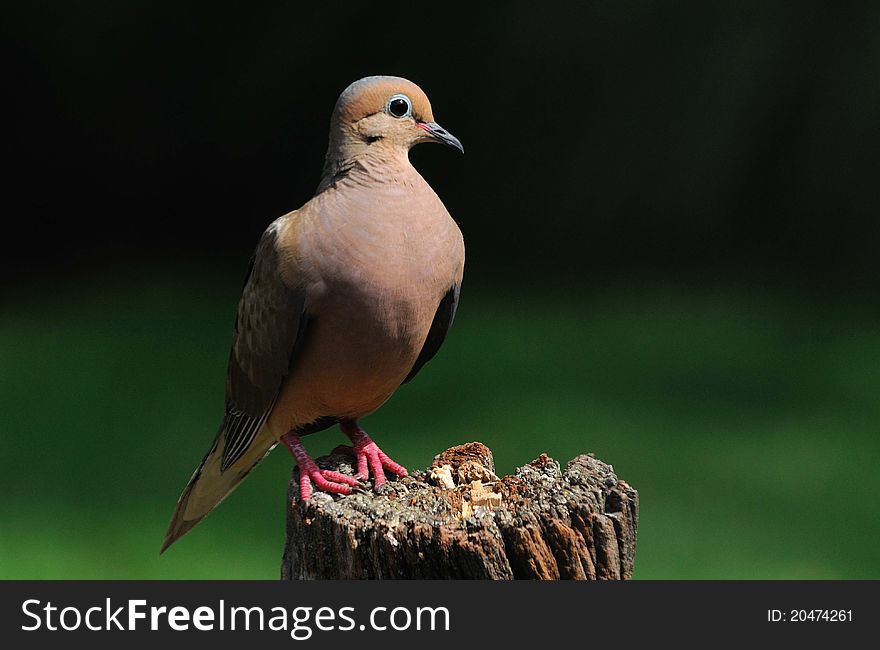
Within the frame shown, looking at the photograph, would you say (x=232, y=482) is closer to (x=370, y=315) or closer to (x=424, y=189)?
(x=370, y=315)

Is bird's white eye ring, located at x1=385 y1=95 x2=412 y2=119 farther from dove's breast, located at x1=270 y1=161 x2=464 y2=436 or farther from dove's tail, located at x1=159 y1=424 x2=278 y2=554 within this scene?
dove's tail, located at x1=159 y1=424 x2=278 y2=554

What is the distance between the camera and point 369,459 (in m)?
3.39

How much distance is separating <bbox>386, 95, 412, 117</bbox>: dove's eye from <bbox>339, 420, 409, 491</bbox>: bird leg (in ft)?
2.98

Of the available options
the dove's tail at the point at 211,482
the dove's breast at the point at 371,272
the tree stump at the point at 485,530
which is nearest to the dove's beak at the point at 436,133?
the dove's breast at the point at 371,272

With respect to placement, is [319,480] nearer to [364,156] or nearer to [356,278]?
[356,278]

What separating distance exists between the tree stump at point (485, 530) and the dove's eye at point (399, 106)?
36.8 inches

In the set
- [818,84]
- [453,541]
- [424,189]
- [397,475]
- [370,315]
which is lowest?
[453,541]

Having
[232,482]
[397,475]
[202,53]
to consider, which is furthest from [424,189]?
[202,53]

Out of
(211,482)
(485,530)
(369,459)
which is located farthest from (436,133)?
(211,482)

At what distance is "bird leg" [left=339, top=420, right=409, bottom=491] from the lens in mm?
3310

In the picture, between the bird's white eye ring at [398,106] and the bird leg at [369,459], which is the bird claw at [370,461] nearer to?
the bird leg at [369,459]

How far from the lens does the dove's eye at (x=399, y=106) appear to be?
313cm

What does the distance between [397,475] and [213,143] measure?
577 cm

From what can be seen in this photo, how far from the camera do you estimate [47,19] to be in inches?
336
